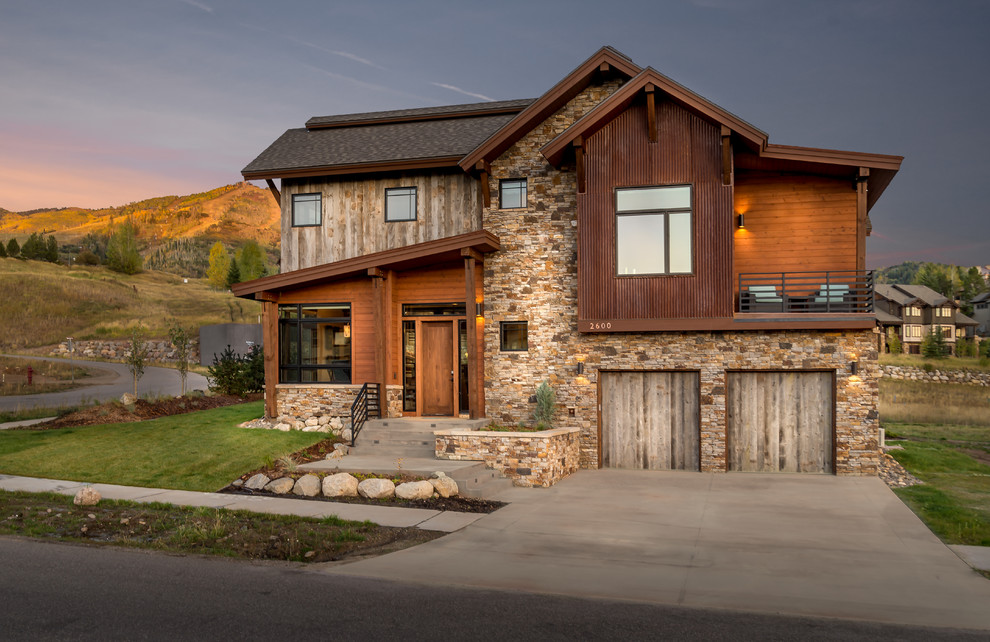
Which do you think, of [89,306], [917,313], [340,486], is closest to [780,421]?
[340,486]

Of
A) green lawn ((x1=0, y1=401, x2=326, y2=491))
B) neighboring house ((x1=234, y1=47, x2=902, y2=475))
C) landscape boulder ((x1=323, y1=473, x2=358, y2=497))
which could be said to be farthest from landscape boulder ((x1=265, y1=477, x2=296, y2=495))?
neighboring house ((x1=234, y1=47, x2=902, y2=475))

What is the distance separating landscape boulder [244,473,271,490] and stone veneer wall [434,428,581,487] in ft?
10.7

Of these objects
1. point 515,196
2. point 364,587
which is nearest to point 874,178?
point 515,196

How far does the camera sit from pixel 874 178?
15344 millimetres

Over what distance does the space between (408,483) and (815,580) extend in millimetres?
6384

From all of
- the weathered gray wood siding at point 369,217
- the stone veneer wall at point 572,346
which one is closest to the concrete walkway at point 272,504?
the stone veneer wall at point 572,346

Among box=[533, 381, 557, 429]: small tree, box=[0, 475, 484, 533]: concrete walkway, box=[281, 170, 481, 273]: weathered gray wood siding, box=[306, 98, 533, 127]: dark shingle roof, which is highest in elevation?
box=[306, 98, 533, 127]: dark shingle roof

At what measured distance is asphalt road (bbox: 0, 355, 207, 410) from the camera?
24.5 meters

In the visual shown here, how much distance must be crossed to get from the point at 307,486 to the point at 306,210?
917 cm

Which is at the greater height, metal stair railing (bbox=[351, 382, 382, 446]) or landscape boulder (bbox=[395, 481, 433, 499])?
metal stair railing (bbox=[351, 382, 382, 446])

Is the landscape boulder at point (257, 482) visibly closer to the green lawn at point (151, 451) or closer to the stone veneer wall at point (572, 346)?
the green lawn at point (151, 451)

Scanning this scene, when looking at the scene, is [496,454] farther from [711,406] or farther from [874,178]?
[874,178]

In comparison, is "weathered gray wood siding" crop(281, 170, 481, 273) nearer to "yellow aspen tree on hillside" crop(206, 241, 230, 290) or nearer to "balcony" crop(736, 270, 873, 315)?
"balcony" crop(736, 270, 873, 315)

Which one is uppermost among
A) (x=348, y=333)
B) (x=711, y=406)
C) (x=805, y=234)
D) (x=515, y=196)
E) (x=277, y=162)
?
(x=277, y=162)
